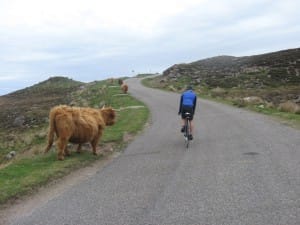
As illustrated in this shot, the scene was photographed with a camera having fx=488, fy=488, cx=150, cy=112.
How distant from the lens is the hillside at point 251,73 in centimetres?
5412

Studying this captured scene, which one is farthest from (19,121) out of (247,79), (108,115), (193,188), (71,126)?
(247,79)

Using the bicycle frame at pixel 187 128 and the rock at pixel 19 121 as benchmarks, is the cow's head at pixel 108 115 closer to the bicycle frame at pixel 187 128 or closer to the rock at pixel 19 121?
the bicycle frame at pixel 187 128

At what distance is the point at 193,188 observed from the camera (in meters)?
9.34

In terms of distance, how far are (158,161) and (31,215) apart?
5059mm

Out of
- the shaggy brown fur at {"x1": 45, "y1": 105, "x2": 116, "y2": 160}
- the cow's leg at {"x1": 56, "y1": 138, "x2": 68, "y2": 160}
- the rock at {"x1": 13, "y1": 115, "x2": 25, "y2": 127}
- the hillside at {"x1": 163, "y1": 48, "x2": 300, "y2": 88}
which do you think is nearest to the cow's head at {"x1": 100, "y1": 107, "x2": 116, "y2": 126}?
the shaggy brown fur at {"x1": 45, "y1": 105, "x2": 116, "y2": 160}

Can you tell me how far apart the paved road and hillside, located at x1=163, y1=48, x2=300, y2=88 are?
38.5m

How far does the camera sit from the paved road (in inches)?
298

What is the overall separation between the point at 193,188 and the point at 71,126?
16.4 ft

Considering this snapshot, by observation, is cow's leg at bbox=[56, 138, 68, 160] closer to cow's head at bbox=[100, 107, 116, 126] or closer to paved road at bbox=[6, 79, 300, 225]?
paved road at bbox=[6, 79, 300, 225]

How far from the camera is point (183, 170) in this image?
37.0 feet

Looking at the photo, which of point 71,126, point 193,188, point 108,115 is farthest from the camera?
point 108,115

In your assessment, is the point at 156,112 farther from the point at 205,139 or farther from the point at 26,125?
the point at 205,139

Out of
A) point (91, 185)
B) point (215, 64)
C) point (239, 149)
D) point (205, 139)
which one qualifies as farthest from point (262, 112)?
point (215, 64)

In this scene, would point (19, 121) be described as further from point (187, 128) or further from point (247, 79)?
point (247, 79)
